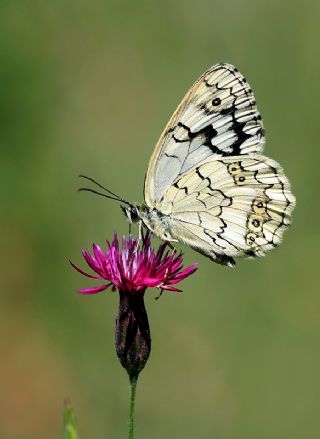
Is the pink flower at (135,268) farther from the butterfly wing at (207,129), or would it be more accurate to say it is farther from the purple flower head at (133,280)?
the butterfly wing at (207,129)

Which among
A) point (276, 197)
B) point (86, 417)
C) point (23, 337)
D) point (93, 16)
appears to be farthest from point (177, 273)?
point (93, 16)

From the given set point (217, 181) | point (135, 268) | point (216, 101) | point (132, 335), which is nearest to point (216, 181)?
point (217, 181)

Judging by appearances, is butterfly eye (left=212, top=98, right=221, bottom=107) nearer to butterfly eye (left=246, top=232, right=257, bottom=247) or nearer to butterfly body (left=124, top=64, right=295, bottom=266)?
butterfly body (left=124, top=64, right=295, bottom=266)

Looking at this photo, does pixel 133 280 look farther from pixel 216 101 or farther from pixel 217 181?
pixel 216 101

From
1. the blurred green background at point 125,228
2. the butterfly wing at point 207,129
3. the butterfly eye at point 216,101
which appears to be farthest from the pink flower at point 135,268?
the blurred green background at point 125,228

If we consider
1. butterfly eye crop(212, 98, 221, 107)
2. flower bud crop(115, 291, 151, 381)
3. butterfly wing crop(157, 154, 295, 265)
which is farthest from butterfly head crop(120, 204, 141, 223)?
butterfly eye crop(212, 98, 221, 107)

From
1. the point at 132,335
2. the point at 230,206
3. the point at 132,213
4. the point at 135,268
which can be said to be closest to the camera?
the point at 132,335
